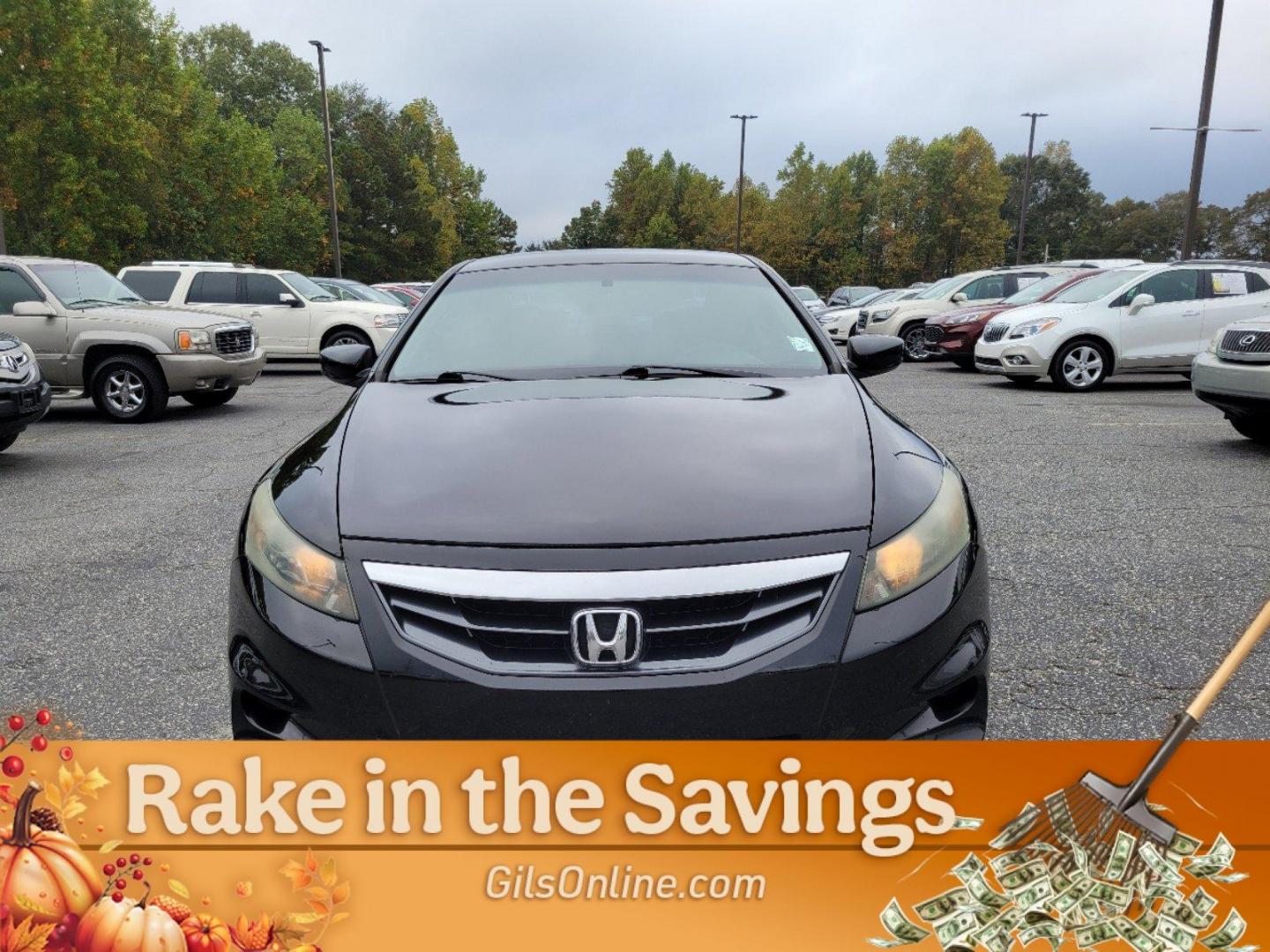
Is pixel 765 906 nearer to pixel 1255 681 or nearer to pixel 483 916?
pixel 483 916

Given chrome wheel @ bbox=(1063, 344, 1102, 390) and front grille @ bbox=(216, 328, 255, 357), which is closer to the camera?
front grille @ bbox=(216, 328, 255, 357)

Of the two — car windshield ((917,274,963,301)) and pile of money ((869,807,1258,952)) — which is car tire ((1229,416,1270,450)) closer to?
pile of money ((869,807,1258,952))

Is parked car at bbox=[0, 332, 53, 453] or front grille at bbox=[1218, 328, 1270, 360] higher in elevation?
front grille at bbox=[1218, 328, 1270, 360]

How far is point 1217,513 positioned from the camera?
6.17 metres

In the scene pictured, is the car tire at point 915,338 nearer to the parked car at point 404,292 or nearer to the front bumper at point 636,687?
the parked car at point 404,292

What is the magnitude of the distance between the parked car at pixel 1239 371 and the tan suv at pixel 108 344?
30.5 ft

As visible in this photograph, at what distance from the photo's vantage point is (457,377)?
3211 millimetres

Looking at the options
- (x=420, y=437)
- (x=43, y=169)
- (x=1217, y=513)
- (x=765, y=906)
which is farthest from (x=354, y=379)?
(x=43, y=169)

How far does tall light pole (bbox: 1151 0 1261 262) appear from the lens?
74.7 feet

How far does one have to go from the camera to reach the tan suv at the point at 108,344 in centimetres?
1120

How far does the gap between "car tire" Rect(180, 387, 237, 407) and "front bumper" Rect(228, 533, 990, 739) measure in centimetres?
1132

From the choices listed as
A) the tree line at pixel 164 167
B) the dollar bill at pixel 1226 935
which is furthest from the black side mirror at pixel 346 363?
the tree line at pixel 164 167

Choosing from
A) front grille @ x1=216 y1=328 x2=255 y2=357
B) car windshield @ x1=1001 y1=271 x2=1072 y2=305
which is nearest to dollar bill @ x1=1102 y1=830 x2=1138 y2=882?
front grille @ x1=216 y1=328 x2=255 y2=357

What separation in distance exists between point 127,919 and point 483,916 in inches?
22.2
